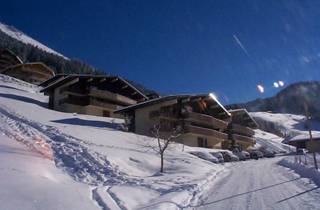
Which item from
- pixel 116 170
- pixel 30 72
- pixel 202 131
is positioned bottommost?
pixel 116 170

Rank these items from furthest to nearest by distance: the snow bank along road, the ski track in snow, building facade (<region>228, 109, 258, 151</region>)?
building facade (<region>228, 109, 258, 151</region>)
the ski track in snow
the snow bank along road

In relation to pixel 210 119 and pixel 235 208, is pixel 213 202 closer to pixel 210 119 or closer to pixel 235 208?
pixel 235 208

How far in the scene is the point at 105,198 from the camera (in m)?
12.3

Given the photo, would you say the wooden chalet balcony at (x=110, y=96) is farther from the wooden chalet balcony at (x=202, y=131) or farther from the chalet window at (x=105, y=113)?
the wooden chalet balcony at (x=202, y=131)

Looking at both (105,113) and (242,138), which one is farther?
(242,138)

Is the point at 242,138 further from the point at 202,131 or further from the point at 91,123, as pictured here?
the point at 91,123

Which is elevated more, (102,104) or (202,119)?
(102,104)

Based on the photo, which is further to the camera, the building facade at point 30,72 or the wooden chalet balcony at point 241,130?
the building facade at point 30,72

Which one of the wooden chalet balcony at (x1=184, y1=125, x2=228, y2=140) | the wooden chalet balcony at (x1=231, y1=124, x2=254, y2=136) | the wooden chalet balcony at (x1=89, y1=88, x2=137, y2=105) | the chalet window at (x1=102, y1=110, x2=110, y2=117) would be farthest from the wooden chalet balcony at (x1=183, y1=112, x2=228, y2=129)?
Result: the chalet window at (x1=102, y1=110, x2=110, y2=117)

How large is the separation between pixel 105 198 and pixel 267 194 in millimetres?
6064

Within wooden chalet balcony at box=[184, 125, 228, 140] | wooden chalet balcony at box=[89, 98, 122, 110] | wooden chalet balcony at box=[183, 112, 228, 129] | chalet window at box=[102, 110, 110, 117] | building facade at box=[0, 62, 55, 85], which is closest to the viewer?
wooden chalet balcony at box=[184, 125, 228, 140]

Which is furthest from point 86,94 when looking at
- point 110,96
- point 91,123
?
point 91,123

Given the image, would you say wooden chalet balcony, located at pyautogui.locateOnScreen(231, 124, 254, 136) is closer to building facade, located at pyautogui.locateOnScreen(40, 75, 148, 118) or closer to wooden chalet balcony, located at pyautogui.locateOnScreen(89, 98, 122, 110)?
building facade, located at pyautogui.locateOnScreen(40, 75, 148, 118)

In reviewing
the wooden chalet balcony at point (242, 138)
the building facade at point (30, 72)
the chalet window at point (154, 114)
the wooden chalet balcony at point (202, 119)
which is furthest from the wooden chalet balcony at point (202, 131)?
the building facade at point (30, 72)
